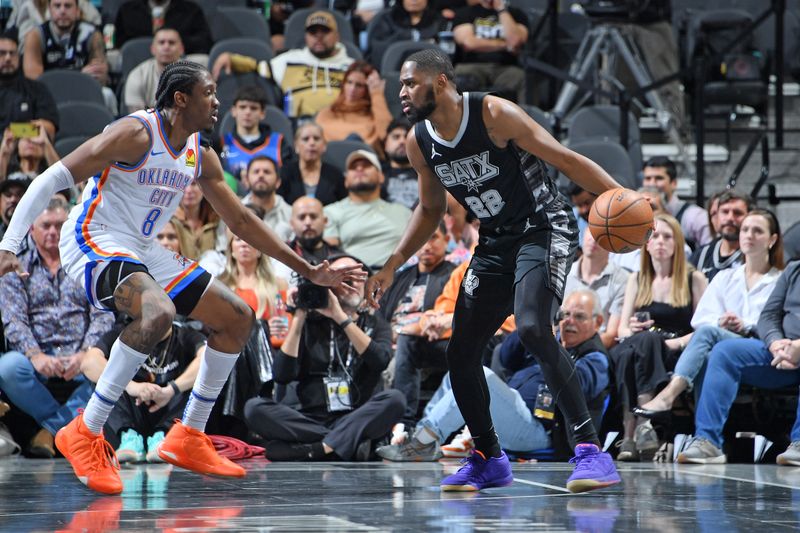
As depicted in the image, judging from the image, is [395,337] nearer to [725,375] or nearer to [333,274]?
[725,375]

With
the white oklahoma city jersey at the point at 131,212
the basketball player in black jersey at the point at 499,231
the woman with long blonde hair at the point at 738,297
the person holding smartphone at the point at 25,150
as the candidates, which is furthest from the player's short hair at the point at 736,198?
the person holding smartphone at the point at 25,150

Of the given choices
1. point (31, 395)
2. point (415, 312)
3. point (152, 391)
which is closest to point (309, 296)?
point (415, 312)

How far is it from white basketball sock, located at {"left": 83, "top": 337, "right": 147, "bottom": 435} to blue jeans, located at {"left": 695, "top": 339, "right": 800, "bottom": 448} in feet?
10.6

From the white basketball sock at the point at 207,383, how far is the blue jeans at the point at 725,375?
278cm

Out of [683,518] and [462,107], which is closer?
[683,518]

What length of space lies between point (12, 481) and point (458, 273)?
302 cm

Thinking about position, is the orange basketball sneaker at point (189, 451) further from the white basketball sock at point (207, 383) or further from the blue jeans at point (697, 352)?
the blue jeans at point (697, 352)

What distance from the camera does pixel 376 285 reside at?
4.97 meters

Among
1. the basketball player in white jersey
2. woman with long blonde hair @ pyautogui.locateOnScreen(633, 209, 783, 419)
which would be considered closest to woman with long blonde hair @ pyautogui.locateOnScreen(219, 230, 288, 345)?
the basketball player in white jersey

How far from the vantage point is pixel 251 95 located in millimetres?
9070

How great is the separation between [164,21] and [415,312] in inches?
186

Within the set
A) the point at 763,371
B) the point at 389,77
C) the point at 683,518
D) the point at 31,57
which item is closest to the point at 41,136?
the point at 31,57

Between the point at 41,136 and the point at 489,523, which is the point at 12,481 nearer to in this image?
the point at 489,523

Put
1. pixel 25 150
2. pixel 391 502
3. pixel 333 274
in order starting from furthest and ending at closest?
pixel 25 150 → pixel 333 274 → pixel 391 502
